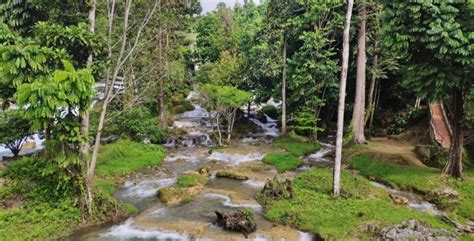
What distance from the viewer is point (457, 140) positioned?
15.2 metres

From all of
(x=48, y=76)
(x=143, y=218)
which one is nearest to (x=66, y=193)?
(x=143, y=218)

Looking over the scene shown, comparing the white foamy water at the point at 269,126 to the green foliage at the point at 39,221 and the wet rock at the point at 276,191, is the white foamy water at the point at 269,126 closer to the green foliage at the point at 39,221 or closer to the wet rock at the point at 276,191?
the wet rock at the point at 276,191

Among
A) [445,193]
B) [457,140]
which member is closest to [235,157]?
[445,193]

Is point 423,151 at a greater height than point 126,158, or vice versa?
point 423,151

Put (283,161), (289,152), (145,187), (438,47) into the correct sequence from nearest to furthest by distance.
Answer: (438,47) → (145,187) → (283,161) → (289,152)

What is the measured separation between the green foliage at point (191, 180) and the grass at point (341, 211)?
4430 mm

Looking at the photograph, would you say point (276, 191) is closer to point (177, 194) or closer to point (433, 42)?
point (177, 194)

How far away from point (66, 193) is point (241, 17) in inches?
2587

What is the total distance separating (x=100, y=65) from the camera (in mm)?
12016

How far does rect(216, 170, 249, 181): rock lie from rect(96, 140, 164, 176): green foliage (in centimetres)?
451

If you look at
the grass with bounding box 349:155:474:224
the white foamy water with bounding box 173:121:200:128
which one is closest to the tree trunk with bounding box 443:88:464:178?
the grass with bounding box 349:155:474:224

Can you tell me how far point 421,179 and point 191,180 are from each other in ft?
34.3

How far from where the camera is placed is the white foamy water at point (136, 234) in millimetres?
11000

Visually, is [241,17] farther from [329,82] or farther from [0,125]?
[0,125]
